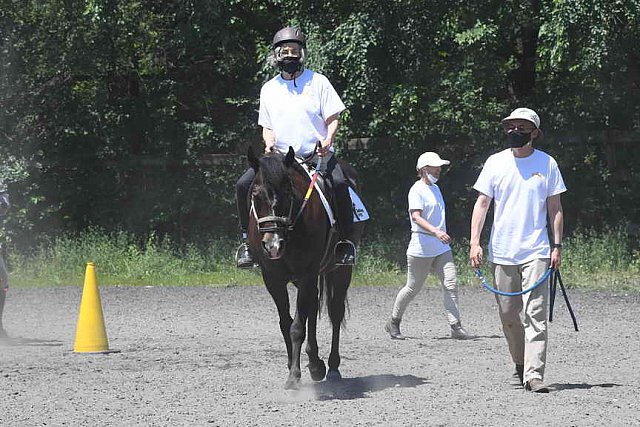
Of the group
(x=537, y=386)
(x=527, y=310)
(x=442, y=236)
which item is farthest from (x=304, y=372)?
(x=442, y=236)

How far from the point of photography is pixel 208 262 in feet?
71.5

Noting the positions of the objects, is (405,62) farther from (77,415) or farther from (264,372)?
(77,415)

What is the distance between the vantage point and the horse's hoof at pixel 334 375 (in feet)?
31.5

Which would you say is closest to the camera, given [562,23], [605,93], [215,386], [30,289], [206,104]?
[215,386]

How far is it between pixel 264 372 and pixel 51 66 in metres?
13.1

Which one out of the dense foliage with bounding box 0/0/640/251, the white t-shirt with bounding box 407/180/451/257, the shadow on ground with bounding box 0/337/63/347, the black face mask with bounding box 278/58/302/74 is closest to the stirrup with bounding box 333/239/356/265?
the black face mask with bounding box 278/58/302/74

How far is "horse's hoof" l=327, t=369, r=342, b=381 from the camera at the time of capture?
9.59m

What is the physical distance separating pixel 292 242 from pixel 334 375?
4.44 ft

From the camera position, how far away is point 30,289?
752 inches

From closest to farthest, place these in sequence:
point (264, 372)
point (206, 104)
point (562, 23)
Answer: point (264, 372), point (562, 23), point (206, 104)

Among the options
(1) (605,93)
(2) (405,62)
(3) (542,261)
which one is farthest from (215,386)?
(1) (605,93)

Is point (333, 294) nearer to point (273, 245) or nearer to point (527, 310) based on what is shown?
point (273, 245)

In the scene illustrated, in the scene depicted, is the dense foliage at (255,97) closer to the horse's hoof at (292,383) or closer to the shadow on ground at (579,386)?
the shadow on ground at (579,386)

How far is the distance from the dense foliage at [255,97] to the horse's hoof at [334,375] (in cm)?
Answer: 947
